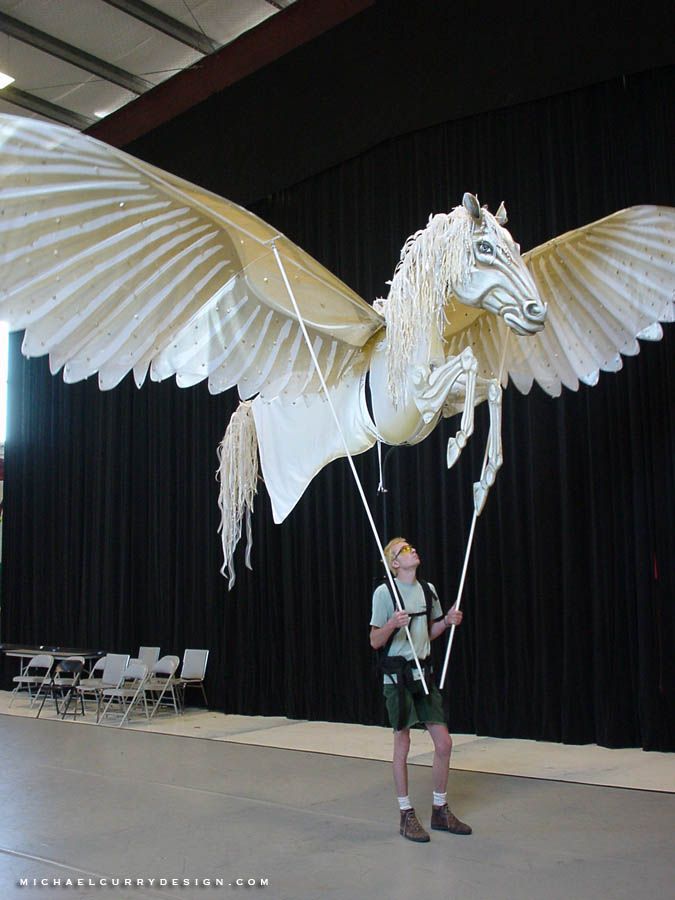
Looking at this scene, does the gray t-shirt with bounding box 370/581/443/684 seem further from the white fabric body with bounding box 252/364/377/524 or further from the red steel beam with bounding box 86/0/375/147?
the red steel beam with bounding box 86/0/375/147

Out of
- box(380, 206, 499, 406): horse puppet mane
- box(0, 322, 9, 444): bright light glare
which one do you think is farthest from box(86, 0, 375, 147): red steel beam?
box(380, 206, 499, 406): horse puppet mane

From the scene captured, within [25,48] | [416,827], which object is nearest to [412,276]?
[416,827]

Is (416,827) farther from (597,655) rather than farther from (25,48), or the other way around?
(25,48)

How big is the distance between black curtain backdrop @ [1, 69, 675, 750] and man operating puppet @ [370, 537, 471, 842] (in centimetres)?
259

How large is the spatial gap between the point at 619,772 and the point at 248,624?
4.25 meters

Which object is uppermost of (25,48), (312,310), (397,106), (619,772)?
(25,48)

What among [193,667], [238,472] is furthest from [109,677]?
[238,472]

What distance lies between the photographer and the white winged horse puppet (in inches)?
126

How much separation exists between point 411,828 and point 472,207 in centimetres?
262

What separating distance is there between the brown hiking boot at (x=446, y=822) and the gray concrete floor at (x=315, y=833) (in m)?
0.06

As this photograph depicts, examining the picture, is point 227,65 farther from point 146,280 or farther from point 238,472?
point 146,280

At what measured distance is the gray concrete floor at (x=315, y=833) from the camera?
3365mm

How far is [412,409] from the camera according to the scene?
3.69 meters

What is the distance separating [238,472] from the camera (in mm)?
4836
